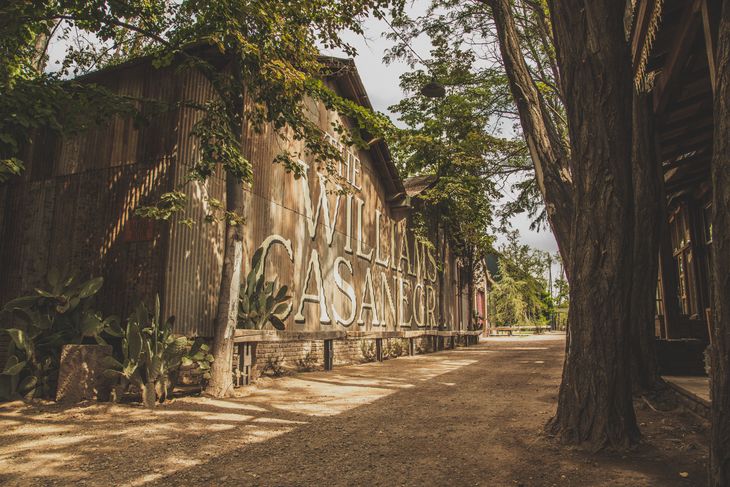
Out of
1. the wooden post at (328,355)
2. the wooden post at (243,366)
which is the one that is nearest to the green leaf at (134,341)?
the wooden post at (243,366)

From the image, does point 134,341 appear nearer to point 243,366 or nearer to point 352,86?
point 243,366

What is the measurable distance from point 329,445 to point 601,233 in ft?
10.9

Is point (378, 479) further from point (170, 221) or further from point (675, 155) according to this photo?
point (675, 155)

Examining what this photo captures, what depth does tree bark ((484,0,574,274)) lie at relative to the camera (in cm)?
610

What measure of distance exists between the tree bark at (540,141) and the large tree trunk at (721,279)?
2826 millimetres

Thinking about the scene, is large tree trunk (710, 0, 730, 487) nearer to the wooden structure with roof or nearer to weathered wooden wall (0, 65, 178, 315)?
the wooden structure with roof

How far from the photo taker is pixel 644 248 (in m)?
6.99

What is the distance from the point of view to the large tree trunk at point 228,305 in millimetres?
8196

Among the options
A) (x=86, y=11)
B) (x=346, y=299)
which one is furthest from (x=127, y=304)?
(x=346, y=299)

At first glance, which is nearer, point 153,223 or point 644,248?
point 644,248

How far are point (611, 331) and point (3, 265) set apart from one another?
36.9 feet

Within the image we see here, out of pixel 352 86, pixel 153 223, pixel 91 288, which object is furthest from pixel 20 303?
pixel 352 86

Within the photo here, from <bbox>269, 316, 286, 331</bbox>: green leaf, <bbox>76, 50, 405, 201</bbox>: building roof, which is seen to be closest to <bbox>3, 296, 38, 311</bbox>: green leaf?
<bbox>269, 316, 286, 331</bbox>: green leaf

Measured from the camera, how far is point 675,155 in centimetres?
1003
